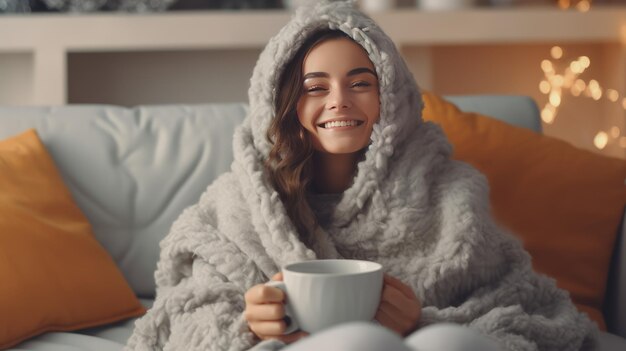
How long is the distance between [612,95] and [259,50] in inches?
45.3

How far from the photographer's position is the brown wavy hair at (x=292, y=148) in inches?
51.0

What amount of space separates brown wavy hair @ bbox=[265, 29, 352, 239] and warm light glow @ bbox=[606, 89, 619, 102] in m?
1.92

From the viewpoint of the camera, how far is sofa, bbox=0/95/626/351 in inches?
65.3

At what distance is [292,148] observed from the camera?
4.33 ft

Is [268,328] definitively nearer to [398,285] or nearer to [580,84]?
[398,285]

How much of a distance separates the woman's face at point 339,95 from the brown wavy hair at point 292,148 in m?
0.02

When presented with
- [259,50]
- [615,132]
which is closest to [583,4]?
[615,132]

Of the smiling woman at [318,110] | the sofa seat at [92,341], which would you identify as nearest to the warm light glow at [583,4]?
the sofa seat at [92,341]

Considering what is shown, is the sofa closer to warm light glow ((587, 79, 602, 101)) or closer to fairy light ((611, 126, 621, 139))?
fairy light ((611, 126, 621, 139))

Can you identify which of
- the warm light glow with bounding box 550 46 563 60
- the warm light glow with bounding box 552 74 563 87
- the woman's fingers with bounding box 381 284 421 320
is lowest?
the woman's fingers with bounding box 381 284 421 320

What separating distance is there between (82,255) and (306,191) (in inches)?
16.7

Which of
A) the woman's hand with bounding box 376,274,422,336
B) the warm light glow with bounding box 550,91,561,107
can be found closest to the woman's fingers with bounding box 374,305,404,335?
the woman's hand with bounding box 376,274,422,336

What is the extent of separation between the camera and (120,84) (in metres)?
2.98

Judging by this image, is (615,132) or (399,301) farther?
(615,132)
